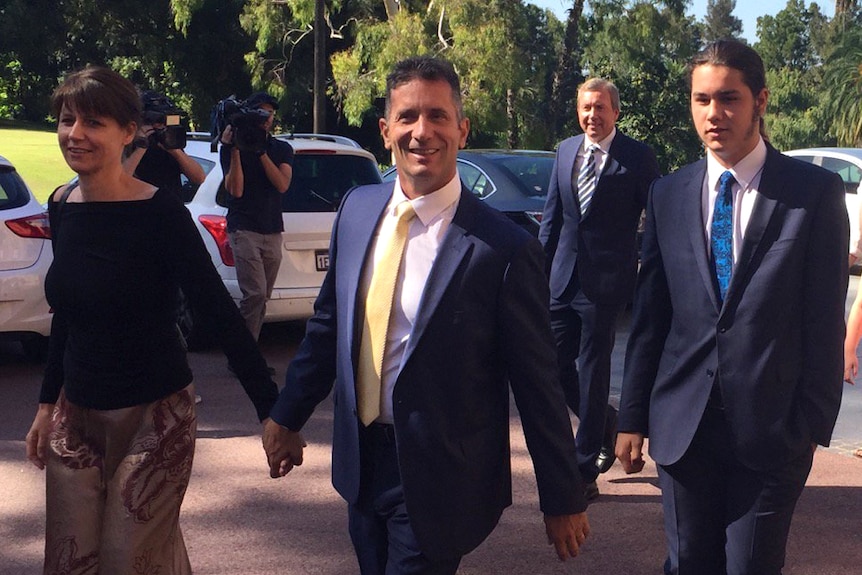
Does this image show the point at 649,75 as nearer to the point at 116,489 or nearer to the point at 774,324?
the point at 774,324

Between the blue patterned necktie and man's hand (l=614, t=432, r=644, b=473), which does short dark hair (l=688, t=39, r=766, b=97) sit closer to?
the blue patterned necktie

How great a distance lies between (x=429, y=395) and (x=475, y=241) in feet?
1.28

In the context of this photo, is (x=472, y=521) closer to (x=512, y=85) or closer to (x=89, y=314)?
(x=89, y=314)

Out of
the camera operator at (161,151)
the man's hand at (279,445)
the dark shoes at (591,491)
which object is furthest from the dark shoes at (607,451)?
the man's hand at (279,445)

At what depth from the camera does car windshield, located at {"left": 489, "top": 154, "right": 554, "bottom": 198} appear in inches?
402

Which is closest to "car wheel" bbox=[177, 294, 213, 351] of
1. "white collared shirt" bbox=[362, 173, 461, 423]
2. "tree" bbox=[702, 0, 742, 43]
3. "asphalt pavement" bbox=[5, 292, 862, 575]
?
"asphalt pavement" bbox=[5, 292, 862, 575]

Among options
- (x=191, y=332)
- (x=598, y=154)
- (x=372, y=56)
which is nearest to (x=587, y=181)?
(x=598, y=154)

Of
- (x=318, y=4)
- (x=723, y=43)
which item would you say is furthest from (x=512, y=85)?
(x=723, y=43)

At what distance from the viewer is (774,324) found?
3.34m

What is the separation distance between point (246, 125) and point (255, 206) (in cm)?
58

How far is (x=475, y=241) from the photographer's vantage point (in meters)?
2.90

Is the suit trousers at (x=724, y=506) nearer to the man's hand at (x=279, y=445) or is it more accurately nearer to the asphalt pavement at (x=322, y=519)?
the man's hand at (x=279, y=445)

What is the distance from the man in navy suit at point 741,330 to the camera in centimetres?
334

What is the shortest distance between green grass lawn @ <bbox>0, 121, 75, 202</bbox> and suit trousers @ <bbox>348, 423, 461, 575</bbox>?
22971 millimetres
